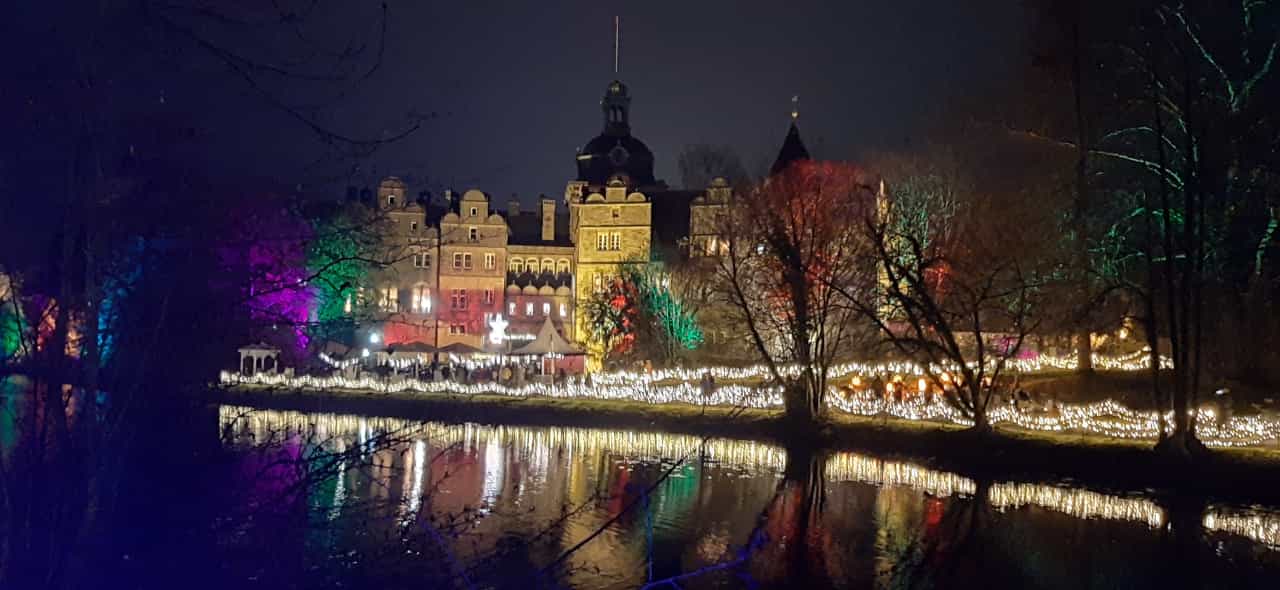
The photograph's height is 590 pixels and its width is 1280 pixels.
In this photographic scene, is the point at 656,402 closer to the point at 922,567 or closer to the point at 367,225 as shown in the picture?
the point at 922,567

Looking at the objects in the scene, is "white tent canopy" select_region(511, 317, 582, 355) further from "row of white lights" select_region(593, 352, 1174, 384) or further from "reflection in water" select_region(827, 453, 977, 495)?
"reflection in water" select_region(827, 453, 977, 495)

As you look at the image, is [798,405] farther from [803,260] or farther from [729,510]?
[729,510]

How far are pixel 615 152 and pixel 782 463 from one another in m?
54.5

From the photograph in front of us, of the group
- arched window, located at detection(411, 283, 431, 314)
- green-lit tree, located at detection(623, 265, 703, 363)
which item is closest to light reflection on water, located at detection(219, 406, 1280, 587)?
green-lit tree, located at detection(623, 265, 703, 363)

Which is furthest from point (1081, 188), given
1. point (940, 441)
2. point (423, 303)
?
point (423, 303)

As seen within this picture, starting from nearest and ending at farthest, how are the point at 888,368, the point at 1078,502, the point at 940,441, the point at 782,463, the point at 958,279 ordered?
the point at 1078,502
the point at 782,463
the point at 940,441
the point at 958,279
the point at 888,368

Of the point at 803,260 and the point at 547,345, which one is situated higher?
the point at 803,260

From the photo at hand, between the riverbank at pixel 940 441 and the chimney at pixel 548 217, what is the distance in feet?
97.9

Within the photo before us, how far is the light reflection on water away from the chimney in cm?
3842

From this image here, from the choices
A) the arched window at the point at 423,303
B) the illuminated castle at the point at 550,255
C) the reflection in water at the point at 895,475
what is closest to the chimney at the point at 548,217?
the illuminated castle at the point at 550,255

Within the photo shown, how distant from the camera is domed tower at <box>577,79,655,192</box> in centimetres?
7381

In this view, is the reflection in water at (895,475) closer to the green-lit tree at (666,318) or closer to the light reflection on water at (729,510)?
the light reflection on water at (729,510)

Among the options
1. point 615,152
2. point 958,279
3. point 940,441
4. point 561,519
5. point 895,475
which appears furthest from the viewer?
point 615,152

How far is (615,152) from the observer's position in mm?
74125
